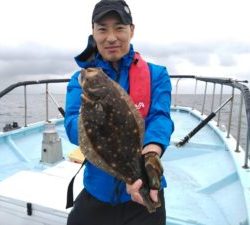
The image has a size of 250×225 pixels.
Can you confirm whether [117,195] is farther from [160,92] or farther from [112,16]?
[112,16]

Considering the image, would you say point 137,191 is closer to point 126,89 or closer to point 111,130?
point 111,130

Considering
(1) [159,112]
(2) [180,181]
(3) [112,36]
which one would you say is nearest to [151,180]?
(1) [159,112]

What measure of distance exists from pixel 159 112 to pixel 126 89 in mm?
275

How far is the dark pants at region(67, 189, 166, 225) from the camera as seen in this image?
2.14 meters

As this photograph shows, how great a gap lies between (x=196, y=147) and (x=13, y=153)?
10.5 feet

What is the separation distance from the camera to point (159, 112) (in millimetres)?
2039

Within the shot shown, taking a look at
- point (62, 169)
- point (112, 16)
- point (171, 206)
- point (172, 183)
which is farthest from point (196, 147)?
point (112, 16)

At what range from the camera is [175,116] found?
9.66 m

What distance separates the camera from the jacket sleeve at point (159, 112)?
1905mm

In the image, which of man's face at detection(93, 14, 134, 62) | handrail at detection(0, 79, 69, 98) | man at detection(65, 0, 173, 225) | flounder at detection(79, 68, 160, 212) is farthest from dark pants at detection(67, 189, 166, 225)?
handrail at detection(0, 79, 69, 98)

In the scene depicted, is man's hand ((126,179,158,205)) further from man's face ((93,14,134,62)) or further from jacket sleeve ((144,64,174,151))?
man's face ((93,14,134,62))

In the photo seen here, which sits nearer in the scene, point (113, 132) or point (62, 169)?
point (113, 132)

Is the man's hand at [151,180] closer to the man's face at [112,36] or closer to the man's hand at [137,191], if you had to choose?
A: the man's hand at [137,191]

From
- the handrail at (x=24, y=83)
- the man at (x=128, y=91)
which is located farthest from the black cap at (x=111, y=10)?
the handrail at (x=24, y=83)
